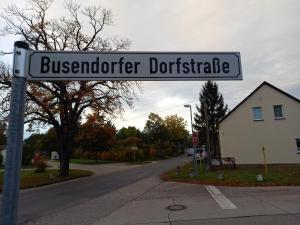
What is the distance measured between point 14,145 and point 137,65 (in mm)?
1420

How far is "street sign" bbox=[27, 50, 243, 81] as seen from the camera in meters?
3.10

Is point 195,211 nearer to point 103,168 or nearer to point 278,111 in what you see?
point 278,111

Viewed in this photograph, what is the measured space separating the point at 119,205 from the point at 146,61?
29.7 ft

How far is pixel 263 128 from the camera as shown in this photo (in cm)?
2866

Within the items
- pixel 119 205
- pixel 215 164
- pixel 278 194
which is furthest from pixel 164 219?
pixel 215 164

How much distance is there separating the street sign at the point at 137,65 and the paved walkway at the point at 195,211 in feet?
16.8

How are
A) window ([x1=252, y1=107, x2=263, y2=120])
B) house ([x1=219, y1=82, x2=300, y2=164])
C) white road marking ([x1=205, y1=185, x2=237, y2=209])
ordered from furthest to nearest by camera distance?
window ([x1=252, y1=107, x2=263, y2=120]) < house ([x1=219, y1=82, x2=300, y2=164]) < white road marking ([x1=205, y1=185, x2=237, y2=209])

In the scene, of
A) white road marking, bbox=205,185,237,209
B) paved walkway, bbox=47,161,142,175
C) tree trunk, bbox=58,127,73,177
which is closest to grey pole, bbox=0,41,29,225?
white road marking, bbox=205,185,237,209

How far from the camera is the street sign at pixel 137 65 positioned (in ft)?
10.2

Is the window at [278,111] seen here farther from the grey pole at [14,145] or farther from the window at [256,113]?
the grey pole at [14,145]

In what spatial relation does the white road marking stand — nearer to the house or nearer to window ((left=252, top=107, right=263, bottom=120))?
the house

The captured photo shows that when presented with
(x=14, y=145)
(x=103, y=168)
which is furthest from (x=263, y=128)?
(x=14, y=145)

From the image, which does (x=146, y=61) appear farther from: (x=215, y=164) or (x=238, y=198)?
(x=215, y=164)

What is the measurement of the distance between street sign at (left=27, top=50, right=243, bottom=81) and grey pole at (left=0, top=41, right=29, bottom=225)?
0.96ft
